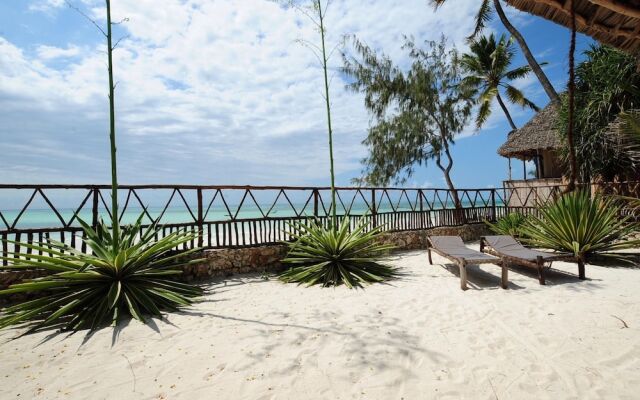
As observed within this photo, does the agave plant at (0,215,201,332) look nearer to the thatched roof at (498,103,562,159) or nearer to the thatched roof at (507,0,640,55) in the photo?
the thatched roof at (507,0,640,55)

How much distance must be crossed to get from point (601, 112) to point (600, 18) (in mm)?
10601

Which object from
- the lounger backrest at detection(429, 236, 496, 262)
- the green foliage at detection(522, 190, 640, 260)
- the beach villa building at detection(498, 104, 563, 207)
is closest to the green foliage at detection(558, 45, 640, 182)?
the beach villa building at detection(498, 104, 563, 207)

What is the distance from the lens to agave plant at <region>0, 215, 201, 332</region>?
361cm

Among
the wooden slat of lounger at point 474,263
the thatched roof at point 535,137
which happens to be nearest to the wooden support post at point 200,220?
the wooden slat of lounger at point 474,263

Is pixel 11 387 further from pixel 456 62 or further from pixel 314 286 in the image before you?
pixel 456 62

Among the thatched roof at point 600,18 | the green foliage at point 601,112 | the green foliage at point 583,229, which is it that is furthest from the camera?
the green foliage at point 601,112

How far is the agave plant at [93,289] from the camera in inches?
142

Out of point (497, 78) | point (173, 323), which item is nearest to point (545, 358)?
point (173, 323)

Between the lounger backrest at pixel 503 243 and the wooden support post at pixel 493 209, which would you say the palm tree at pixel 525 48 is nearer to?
the wooden support post at pixel 493 209

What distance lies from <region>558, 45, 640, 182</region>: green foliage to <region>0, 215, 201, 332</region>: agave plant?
42.1 ft

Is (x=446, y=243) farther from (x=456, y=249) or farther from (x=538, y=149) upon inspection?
(x=538, y=149)

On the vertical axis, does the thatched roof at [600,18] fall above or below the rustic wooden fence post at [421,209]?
above

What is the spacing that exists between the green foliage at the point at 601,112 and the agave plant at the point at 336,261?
9.34m

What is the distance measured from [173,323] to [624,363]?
423 cm
